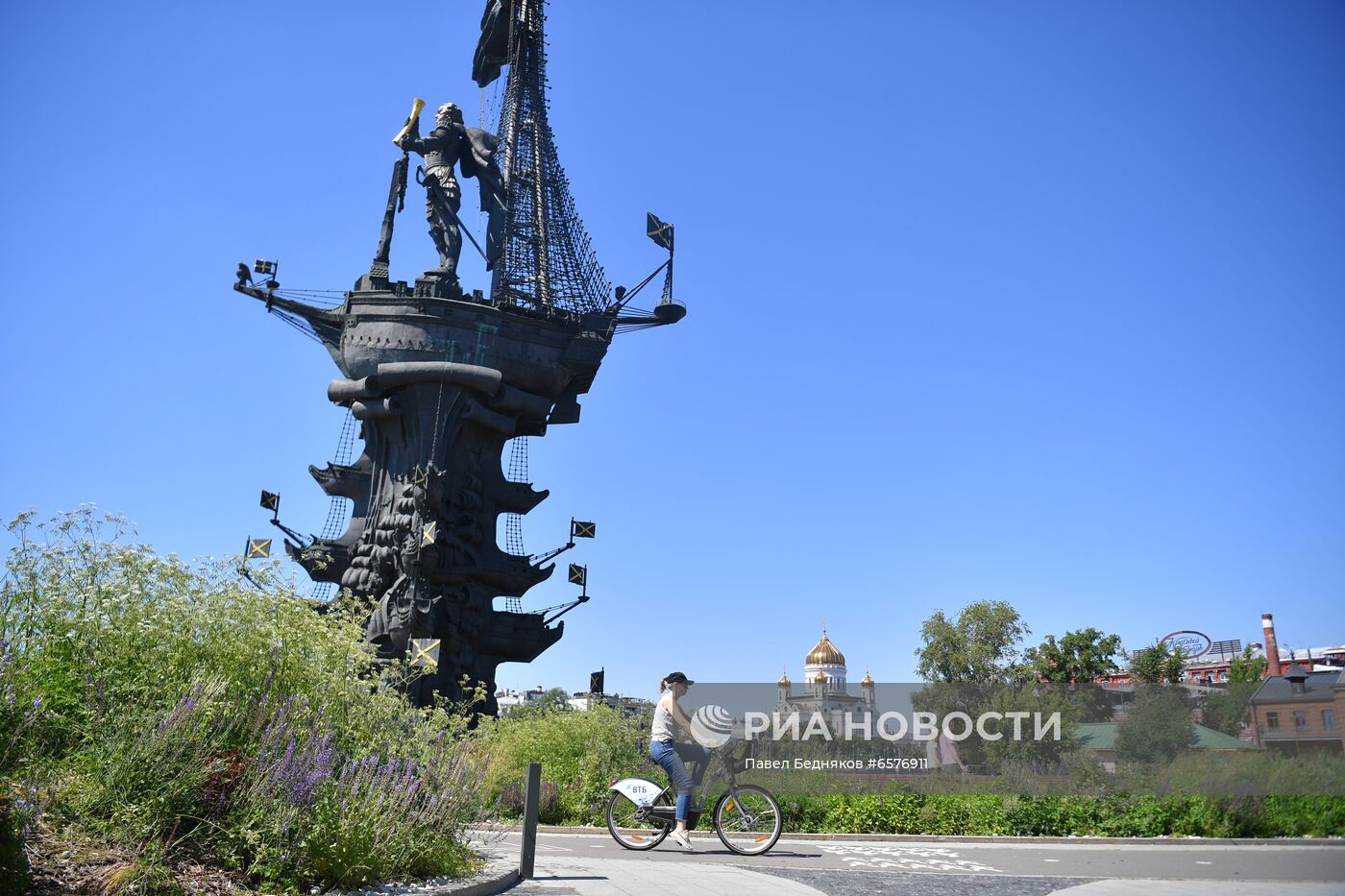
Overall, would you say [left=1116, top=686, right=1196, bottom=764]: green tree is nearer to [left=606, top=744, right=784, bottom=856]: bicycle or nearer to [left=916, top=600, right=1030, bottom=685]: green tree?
[left=606, top=744, right=784, bottom=856]: bicycle

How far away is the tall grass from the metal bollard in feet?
1.90

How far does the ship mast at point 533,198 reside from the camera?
145ft

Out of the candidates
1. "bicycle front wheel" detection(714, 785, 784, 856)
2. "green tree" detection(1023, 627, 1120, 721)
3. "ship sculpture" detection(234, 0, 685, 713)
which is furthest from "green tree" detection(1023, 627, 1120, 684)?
"bicycle front wheel" detection(714, 785, 784, 856)

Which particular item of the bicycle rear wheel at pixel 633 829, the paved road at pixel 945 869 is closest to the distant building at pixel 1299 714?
the paved road at pixel 945 869

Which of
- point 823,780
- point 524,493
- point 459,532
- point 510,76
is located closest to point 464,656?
point 459,532

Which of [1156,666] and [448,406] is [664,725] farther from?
[1156,666]

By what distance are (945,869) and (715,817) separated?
278 centimetres

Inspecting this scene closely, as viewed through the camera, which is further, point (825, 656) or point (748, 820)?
point (825, 656)

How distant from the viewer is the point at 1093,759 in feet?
66.2

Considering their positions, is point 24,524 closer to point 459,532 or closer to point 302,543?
point 459,532

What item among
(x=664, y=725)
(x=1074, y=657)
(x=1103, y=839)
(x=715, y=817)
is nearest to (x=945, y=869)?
(x=715, y=817)

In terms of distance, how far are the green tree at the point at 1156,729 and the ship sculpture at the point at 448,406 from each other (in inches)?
811

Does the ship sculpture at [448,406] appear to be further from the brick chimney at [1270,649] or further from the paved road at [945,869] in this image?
the brick chimney at [1270,649]

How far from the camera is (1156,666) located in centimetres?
6962
